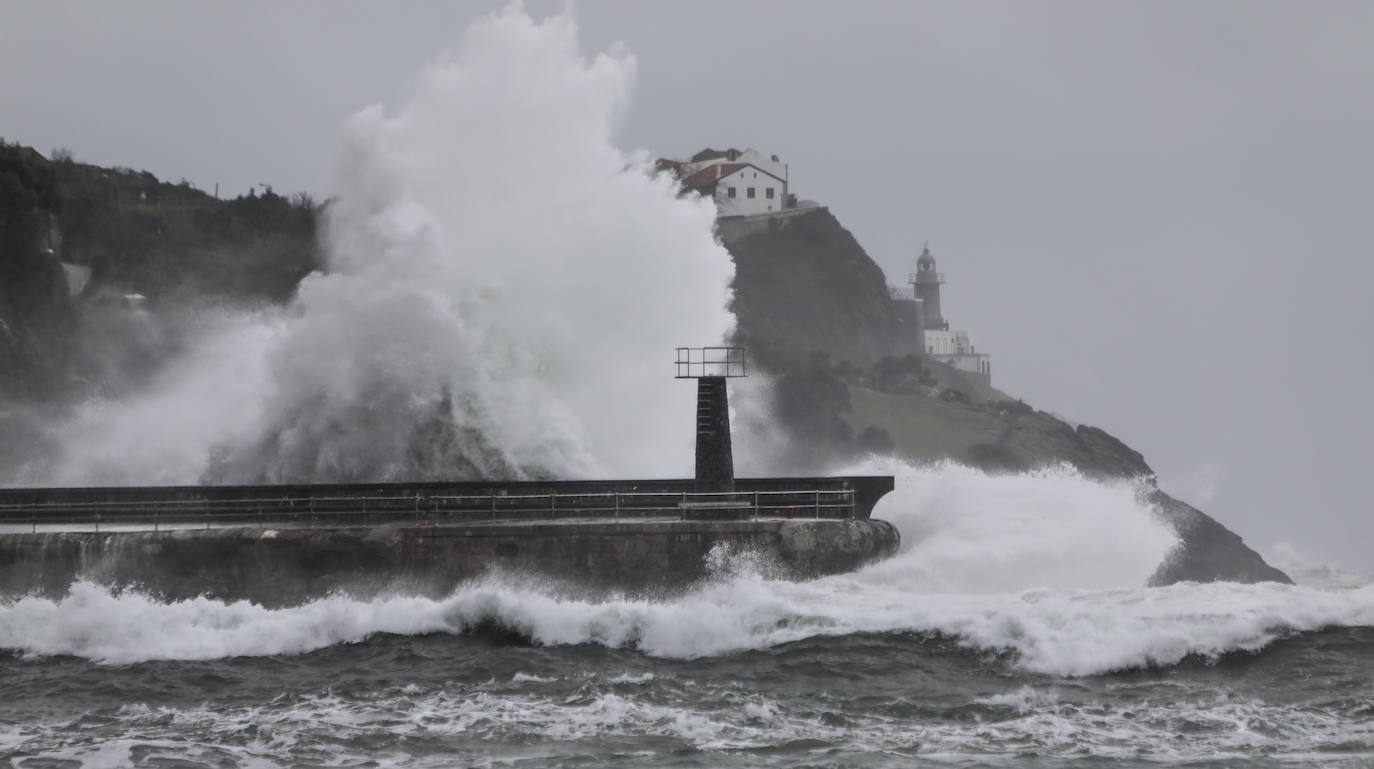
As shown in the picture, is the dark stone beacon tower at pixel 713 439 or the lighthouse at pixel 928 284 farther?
the lighthouse at pixel 928 284

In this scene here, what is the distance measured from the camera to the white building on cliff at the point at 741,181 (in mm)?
100000

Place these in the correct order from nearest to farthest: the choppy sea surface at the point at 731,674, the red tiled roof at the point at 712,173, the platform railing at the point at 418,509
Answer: the choppy sea surface at the point at 731,674, the platform railing at the point at 418,509, the red tiled roof at the point at 712,173

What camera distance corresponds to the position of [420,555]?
21234mm

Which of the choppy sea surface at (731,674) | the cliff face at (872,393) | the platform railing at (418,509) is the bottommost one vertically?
the choppy sea surface at (731,674)

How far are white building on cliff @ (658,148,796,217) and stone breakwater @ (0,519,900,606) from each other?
78.1m

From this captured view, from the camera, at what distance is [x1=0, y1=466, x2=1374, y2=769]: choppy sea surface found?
580 inches

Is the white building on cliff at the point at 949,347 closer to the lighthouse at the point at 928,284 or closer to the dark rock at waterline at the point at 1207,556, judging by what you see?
the lighthouse at the point at 928,284

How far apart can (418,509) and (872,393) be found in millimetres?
59925

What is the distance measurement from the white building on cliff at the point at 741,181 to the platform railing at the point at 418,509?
76.3 metres

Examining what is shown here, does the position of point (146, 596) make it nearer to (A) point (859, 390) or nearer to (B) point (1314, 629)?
(B) point (1314, 629)

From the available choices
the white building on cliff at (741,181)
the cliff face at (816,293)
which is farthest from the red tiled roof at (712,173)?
the cliff face at (816,293)

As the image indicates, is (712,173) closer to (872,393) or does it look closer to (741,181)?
(741,181)

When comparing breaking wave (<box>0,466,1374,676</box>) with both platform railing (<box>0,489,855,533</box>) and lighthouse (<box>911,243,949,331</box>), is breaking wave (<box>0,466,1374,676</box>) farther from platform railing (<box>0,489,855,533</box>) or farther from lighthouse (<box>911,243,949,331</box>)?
lighthouse (<box>911,243,949,331</box>)

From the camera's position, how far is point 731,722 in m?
15.5
